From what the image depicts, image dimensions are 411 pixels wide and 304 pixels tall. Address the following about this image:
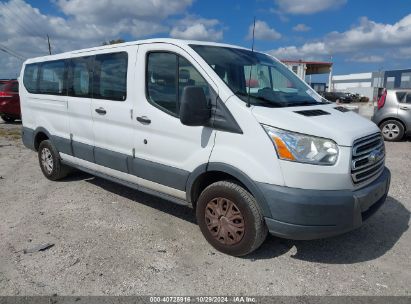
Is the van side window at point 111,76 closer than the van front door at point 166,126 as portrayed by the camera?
No

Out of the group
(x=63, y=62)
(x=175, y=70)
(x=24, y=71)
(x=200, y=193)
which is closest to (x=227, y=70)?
(x=175, y=70)

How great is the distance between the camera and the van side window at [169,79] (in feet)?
12.2

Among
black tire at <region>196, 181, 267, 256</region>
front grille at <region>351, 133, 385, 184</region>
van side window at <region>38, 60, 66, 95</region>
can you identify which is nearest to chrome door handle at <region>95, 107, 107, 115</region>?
van side window at <region>38, 60, 66, 95</region>

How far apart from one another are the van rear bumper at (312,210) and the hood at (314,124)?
48 cm

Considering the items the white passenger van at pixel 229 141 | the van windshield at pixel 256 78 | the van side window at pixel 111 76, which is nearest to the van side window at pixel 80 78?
the white passenger van at pixel 229 141

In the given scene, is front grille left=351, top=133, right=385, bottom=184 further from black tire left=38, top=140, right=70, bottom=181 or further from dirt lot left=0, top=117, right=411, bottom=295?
black tire left=38, top=140, right=70, bottom=181

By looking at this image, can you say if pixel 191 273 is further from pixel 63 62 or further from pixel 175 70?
pixel 63 62

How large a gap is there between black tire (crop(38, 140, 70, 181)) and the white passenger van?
3.54ft

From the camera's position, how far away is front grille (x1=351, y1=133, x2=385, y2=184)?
3191 millimetres

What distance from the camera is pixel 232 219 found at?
3.53 m

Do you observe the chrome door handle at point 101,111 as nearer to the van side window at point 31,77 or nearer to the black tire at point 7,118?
the van side window at point 31,77

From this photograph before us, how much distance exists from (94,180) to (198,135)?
11.0 ft

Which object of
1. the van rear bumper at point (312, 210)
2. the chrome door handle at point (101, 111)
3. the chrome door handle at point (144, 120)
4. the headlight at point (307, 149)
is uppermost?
the chrome door handle at point (101, 111)

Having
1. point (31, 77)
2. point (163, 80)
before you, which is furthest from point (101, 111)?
point (31, 77)
